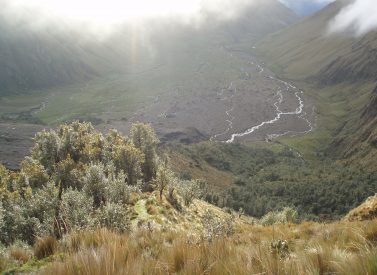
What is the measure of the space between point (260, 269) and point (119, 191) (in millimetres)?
22551

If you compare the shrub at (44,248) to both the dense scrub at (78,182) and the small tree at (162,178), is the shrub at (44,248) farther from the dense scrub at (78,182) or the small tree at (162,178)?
the small tree at (162,178)

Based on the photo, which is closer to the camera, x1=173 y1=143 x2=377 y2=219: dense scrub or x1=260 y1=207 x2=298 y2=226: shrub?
x1=260 y1=207 x2=298 y2=226: shrub

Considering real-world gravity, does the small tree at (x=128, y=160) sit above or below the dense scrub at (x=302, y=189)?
above

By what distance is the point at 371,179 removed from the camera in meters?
165

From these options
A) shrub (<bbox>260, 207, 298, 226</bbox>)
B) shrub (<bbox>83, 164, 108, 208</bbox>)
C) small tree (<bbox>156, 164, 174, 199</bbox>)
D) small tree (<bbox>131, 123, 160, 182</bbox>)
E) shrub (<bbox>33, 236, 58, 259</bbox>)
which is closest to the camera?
shrub (<bbox>33, 236, 58, 259</bbox>)

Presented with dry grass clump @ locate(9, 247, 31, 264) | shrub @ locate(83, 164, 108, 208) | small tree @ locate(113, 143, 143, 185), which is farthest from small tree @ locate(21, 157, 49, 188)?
dry grass clump @ locate(9, 247, 31, 264)

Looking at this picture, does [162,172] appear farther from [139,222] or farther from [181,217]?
[139,222]

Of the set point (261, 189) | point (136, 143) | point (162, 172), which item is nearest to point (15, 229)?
point (162, 172)

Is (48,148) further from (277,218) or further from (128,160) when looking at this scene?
(277,218)

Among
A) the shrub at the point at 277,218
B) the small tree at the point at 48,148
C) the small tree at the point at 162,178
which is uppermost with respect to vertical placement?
the small tree at the point at 48,148

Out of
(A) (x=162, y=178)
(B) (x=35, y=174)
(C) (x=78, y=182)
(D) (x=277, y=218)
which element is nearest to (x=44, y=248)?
(A) (x=162, y=178)

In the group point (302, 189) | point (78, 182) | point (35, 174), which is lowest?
point (302, 189)

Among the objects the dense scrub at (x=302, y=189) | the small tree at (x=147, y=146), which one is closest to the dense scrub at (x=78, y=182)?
the small tree at (x=147, y=146)

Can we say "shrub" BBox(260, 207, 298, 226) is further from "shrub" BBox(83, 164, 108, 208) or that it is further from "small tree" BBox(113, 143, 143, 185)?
"small tree" BBox(113, 143, 143, 185)
